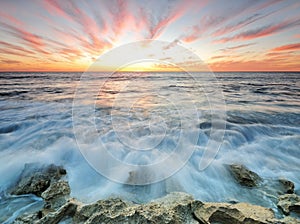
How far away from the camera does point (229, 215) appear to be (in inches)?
89.6

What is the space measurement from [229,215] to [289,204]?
1.26m

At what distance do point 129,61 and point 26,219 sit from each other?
9.25 feet

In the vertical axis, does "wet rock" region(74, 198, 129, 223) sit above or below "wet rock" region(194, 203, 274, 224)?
below

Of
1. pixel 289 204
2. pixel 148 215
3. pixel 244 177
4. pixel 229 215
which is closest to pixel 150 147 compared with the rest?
pixel 244 177

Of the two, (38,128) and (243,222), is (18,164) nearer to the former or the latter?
(38,128)

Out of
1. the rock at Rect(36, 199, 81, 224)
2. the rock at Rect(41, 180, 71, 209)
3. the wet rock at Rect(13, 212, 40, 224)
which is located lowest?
the wet rock at Rect(13, 212, 40, 224)

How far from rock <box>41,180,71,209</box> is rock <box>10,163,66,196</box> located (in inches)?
30.0

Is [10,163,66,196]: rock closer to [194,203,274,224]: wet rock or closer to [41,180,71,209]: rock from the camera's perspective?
[41,180,71,209]: rock

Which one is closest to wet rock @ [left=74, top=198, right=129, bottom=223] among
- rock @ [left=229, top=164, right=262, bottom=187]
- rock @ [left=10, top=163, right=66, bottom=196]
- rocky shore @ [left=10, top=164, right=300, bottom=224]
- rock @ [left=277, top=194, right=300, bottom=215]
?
rocky shore @ [left=10, top=164, right=300, bottom=224]

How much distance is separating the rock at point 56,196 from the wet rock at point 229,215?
198 centimetres

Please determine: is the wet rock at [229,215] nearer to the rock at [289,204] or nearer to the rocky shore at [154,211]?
the rocky shore at [154,211]

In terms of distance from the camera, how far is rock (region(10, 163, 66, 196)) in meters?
3.16

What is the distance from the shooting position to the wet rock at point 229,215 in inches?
86.1

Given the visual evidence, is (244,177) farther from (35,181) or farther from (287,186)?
(35,181)
